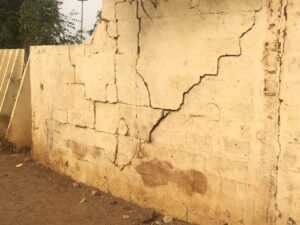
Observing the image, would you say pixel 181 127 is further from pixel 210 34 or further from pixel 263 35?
pixel 263 35

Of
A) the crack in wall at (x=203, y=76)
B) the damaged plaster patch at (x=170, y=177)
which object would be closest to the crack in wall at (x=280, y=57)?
the crack in wall at (x=203, y=76)

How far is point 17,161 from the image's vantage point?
21.2 ft

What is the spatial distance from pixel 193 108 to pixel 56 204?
1.87m

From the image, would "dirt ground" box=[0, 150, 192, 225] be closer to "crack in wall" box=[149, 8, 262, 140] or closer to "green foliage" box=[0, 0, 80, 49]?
"crack in wall" box=[149, 8, 262, 140]

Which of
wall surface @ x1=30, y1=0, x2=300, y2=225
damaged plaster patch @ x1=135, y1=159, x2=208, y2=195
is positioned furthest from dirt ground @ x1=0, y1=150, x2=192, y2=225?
damaged plaster patch @ x1=135, y1=159, x2=208, y2=195

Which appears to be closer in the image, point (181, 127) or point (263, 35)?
point (263, 35)

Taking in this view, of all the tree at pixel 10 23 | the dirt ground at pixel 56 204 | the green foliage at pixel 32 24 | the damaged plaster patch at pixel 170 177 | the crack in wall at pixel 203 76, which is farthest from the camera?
the tree at pixel 10 23

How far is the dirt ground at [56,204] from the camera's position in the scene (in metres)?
4.21

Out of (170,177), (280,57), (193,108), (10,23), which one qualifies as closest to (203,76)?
(193,108)

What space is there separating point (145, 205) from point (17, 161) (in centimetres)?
281

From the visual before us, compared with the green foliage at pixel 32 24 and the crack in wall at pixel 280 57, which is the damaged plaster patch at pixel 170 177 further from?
the green foliage at pixel 32 24

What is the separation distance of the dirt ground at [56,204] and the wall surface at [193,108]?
0.45 ft

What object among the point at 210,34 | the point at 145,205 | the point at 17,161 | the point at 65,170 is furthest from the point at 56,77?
the point at 210,34

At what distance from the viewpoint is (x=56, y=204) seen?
185 inches
